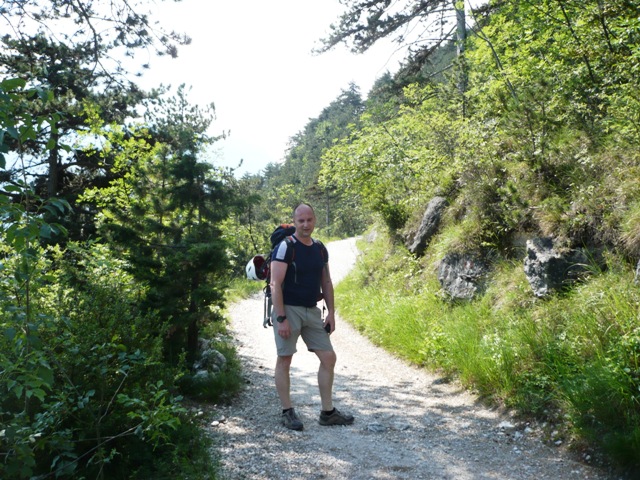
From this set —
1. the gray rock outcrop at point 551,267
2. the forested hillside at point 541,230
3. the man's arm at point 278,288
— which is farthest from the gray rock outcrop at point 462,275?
the man's arm at point 278,288

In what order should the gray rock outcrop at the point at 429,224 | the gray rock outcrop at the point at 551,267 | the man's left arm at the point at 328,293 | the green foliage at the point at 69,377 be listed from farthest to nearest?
the gray rock outcrop at the point at 429,224 < the gray rock outcrop at the point at 551,267 < the man's left arm at the point at 328,293 < the green foliage at the point at 69,377

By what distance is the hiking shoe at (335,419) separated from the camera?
5.19 metres

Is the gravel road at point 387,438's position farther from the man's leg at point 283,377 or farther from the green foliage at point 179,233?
the green foliage at point 179,233

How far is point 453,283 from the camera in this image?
8.29 metres

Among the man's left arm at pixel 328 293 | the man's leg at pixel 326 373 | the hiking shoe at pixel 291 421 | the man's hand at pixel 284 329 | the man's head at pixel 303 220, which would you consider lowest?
the hiking shoe at pixel 291 421

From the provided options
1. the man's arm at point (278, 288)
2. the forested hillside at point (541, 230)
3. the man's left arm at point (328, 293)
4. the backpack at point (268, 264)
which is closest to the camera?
the forested hillside at point (541, 230)

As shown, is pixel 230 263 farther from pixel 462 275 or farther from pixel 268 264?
pixel 462 275

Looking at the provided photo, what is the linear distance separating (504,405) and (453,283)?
10.5 ft

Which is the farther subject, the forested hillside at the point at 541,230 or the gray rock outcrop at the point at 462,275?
the gray rock outcrop at the point at 462,275

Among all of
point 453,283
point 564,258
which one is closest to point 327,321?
point 564,258

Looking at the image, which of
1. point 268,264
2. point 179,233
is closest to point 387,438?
point 268,264

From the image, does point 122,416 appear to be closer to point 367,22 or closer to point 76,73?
point 76,73

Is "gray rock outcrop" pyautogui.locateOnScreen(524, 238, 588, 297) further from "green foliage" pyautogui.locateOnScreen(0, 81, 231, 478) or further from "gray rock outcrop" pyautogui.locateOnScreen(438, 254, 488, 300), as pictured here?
"green foliage" pyautogui.locateOnScreen(0, 81, 231, 478)

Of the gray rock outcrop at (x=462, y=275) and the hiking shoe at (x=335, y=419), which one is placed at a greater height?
the gray rock outcrop at (x=462, y=275)
